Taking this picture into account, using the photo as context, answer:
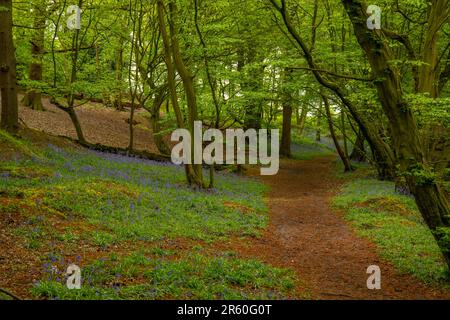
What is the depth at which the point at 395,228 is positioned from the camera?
12.9m

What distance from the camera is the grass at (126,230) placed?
718cm

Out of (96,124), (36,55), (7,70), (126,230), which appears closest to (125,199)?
(126,230)

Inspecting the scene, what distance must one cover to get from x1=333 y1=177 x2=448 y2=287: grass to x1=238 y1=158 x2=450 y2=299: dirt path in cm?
32

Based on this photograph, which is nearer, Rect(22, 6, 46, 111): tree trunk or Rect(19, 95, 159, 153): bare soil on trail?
Rect(22, 6, 46, 111): tree trunk

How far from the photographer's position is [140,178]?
17312 millimetres

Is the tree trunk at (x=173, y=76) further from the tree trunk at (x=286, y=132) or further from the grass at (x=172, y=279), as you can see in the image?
the tree trunk at (x=286, y=132)

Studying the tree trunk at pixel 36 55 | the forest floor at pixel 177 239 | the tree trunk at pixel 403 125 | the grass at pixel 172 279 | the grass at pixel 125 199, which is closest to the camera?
the grass at pixel 172 279

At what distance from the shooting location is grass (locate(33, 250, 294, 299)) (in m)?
6.50

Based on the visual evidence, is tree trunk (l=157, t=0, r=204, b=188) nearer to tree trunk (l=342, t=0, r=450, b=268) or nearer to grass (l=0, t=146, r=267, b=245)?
grass (l=0, t=146, r=267, b=245)

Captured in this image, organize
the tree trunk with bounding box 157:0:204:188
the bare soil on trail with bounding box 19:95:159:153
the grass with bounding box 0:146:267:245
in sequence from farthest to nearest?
the bare soil on trail with bounding box 19:95:159:153, the tree trunk with bounding box 157:0:204:188, the grass with bounding box 0:146:267:245

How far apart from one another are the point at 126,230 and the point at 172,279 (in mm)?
2965

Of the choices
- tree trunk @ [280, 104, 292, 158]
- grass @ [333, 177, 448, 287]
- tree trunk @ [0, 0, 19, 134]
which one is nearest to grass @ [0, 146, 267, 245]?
tree trunk @ [0, 0, 19, 134]

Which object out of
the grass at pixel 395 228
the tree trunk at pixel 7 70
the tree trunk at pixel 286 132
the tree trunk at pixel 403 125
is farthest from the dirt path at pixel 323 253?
the tree trunk at pixel 286 132

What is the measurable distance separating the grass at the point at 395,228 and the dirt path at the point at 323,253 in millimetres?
324
